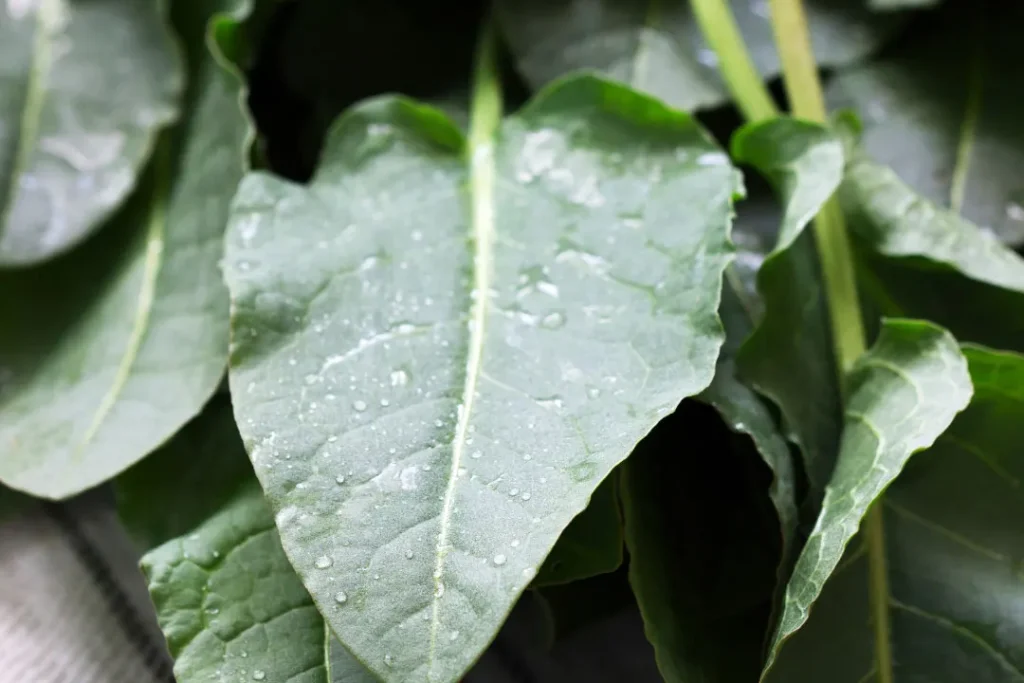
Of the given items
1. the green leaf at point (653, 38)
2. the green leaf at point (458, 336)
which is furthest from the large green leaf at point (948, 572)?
the green leaf at point (653, 38)

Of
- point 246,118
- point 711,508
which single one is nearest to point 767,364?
point 711,508

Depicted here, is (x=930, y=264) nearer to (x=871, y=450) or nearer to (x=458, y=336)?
(x=871, y=450)

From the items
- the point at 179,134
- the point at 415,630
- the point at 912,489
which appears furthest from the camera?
the point at 179,134

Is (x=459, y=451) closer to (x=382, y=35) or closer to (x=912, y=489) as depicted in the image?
(x=912, y=489)

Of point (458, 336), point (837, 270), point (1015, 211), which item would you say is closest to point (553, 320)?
point (458, 336)

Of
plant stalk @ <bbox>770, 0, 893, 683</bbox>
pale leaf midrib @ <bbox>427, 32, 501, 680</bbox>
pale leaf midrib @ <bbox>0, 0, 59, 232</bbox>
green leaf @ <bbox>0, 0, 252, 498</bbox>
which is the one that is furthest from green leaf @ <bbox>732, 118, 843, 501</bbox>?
pale leaf midrib @ <bbox>0, 0, 59, 232</bbox>

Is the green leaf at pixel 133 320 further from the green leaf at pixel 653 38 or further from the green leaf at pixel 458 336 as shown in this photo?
the green leaf at pixel 653 38

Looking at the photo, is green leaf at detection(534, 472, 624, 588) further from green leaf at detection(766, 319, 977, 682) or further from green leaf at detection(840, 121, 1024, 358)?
green leaf at detection(840, 121, 1024, 358)
